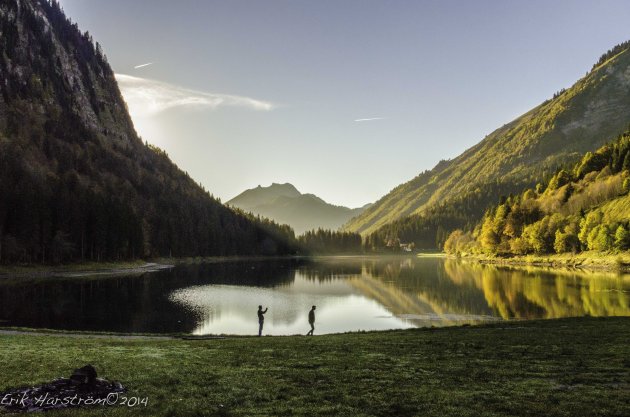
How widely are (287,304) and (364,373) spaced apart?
191ft

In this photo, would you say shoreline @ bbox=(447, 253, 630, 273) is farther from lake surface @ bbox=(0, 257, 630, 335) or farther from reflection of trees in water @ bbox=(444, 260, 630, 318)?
lake surface @ bbox=(0, 257, 630, 335)

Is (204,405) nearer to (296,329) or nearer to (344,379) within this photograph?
(344,379)

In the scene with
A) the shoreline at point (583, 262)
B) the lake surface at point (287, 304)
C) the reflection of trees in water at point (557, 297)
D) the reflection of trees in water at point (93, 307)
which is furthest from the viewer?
the shoreline at point (583, 262)

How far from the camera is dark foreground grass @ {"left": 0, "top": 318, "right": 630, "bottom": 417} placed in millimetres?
17672

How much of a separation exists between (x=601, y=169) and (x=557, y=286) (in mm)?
127166

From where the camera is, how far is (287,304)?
8069 centimetres

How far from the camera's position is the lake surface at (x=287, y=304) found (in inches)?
2334

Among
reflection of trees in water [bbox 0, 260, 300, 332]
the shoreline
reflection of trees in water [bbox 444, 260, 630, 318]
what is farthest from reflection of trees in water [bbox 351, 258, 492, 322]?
the shoreline

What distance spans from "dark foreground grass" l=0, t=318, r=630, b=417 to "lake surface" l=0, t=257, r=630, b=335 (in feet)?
78.2

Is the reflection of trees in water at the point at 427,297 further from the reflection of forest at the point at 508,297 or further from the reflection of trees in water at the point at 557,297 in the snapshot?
the reflection of trees in water at the point at 557,297

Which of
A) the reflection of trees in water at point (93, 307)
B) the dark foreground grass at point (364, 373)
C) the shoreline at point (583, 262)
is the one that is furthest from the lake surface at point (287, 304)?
the shoreline at point (583, 262)

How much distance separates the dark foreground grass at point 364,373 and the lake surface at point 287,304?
23.8m

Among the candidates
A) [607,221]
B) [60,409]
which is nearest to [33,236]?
[60,409]

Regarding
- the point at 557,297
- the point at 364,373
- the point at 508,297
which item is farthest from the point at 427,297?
the point at 364,373
